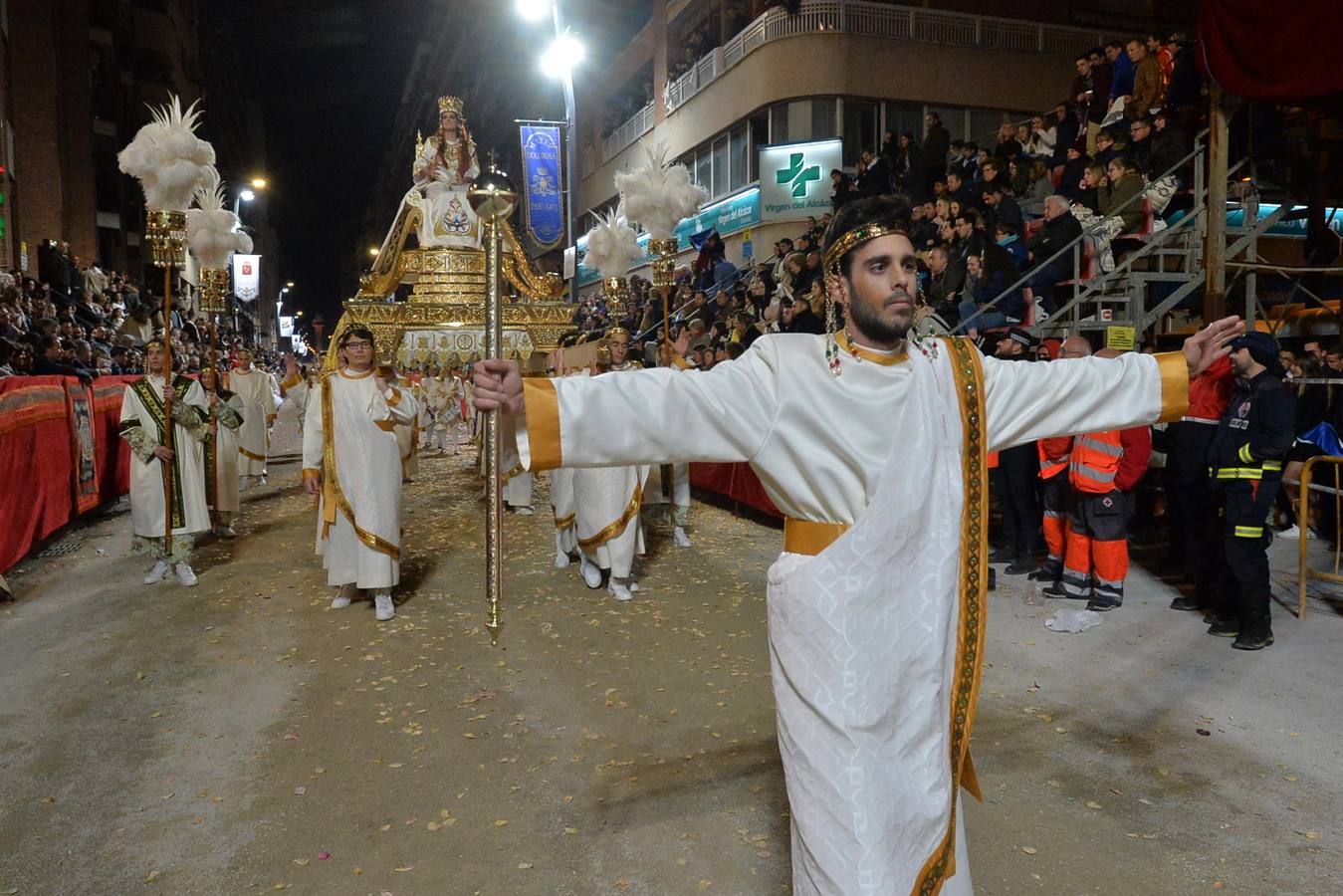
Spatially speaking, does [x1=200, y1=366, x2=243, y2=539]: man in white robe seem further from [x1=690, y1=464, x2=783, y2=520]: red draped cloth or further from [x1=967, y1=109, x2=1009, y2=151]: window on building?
[x1=967, y1=109, x2=1009, y2=151]: window on building

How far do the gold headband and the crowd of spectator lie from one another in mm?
7333

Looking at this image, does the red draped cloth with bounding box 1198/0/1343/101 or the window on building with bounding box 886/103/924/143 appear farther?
the window on building with bounding box 886/103/924/143

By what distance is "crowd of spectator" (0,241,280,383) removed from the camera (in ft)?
35.8

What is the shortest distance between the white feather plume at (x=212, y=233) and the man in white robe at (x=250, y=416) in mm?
4289

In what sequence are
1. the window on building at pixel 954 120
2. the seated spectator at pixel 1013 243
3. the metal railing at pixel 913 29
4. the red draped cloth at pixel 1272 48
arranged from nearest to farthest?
the red draped cloth at pixel 1272 48 < the seated spectator at pixel 1013 243 < the metal railing at pixel 913 29 < the window on building at pixel 954 120

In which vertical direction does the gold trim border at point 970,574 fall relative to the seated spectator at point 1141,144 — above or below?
below

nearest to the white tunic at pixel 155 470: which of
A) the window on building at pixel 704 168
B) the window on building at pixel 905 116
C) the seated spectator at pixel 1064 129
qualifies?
the seated spectator at pixel 1064 129

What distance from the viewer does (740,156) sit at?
23.4m

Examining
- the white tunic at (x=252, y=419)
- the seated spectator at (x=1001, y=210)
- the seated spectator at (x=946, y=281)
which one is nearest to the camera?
the seated spectator at (x=946, y=281)

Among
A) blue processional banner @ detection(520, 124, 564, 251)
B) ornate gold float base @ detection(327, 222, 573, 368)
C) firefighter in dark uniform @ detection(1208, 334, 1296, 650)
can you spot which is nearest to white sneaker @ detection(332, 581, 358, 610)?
ornate gold float base @ detection(327, 222, 573, 368)

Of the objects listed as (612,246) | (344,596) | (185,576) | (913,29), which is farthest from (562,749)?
(913,29)

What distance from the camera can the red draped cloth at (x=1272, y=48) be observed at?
26.8 feet

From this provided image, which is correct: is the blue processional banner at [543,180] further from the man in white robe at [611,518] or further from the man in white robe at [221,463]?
the man in white robe at [611,518]

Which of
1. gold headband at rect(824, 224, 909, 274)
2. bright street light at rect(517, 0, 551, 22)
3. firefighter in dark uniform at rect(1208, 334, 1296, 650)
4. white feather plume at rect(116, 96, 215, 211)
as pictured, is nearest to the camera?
gold headband at rect(824, 224, 909, 274)
